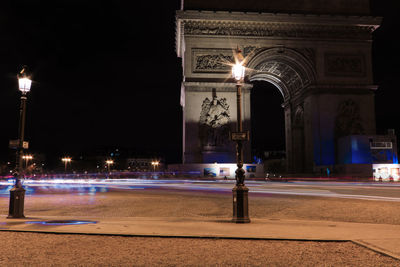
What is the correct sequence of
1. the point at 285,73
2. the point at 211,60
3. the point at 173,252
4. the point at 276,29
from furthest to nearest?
the point at 285,73
the point at 276,29
the point at 211,60
the point at 173,252

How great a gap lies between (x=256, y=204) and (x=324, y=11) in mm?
30511

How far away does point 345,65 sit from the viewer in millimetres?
37281

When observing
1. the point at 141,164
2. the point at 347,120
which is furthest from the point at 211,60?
the point at 141,164

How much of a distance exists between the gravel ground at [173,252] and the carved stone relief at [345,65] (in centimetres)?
3322

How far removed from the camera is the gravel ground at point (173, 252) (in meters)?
5.54

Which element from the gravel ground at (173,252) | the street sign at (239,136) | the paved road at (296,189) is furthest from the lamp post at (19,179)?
the paved road at (296,189)

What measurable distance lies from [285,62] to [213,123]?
1022cm

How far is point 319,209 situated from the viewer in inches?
478

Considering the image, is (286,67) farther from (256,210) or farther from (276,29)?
(256,210)

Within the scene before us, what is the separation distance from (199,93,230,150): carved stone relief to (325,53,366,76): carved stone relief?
11135mm

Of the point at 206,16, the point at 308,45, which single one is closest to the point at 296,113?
the point at 308,45

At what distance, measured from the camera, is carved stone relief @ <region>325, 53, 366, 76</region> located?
3719 centimetres

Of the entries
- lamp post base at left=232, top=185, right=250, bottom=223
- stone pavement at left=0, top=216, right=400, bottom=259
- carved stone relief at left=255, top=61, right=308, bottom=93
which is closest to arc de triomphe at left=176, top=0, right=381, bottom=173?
carved stone relief at left=255, top=61, right=308, bottom=93

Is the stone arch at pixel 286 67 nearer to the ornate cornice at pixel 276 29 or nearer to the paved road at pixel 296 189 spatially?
the ornate cornice at pixel 276 29
